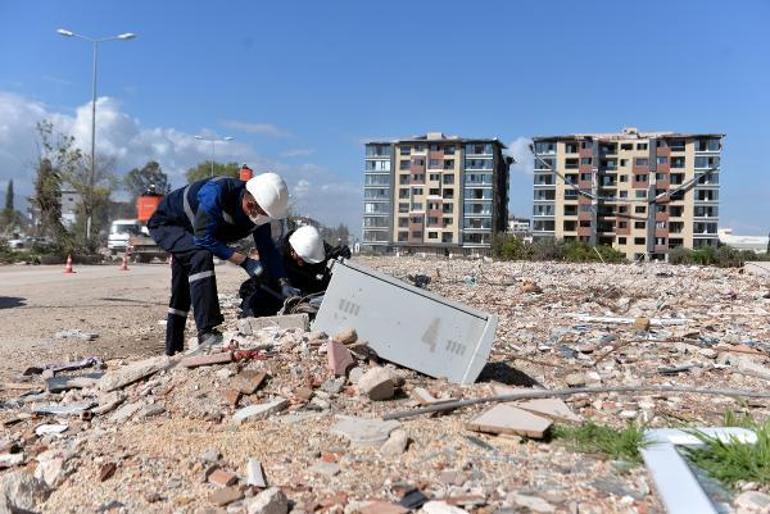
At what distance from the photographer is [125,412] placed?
3623 mm

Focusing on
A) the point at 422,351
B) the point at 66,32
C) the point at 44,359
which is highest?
the point at 66,32

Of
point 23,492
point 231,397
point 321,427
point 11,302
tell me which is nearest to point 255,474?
point 321,427

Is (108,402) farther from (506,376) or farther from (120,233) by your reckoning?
(120,233)

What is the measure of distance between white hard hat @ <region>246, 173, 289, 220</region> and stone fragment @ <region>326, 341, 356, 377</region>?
1366 millimetres

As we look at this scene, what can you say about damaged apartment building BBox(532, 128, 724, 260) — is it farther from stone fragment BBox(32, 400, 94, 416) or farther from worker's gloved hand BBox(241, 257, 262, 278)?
stone fragment BBox(32, 400, 94, 416)

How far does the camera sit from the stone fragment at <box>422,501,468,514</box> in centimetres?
230

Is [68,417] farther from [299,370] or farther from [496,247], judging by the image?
[496,247]

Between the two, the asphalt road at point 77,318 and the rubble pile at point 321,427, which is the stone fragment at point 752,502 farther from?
the asphalt road at point 77,318

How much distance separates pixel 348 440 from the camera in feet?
9.78

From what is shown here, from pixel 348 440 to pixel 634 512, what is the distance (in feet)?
4.09

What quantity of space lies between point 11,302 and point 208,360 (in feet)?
22.5

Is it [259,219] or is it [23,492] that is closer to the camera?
[23,492]

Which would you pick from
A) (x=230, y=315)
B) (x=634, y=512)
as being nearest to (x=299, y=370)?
(x=634, y=512)

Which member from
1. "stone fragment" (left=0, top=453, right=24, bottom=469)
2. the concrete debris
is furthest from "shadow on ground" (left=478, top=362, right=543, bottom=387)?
the concrete debris
